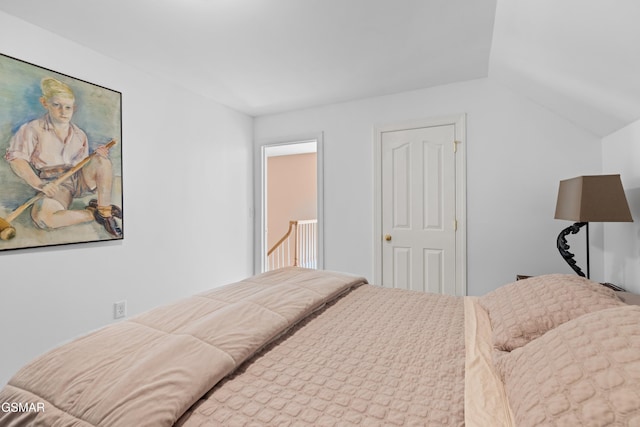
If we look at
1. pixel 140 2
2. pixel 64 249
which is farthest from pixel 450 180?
pixel 64 249

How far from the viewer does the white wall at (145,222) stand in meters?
2.02

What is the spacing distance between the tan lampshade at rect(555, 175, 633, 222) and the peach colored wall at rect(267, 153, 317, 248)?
483 cm

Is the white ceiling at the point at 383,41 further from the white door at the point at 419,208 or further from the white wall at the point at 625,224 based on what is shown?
the white door at the point at 419,208

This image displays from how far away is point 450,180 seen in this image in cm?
298

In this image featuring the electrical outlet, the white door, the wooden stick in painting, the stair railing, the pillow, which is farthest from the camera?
the stair railing

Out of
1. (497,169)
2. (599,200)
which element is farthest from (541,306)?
(497,169)

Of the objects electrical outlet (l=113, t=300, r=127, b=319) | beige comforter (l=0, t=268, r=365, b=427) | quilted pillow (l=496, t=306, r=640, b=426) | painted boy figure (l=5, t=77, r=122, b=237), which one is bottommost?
electrical outlet (l=113, t=300, r=127, b=319)

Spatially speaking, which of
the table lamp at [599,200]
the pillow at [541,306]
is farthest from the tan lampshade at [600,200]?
the pillow at [541,306]

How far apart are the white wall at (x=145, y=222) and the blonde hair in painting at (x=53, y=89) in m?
0.11

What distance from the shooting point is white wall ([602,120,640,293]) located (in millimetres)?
1918

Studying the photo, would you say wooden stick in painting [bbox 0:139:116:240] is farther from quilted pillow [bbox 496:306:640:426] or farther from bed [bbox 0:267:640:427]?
quilted pillow [bbox 496:306:640:426]

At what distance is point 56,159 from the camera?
2.14 meters

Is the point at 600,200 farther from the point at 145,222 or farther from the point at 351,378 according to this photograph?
the point at 145,222

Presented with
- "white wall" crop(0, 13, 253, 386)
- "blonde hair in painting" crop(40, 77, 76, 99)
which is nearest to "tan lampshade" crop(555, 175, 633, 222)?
"white wall" crop(0, 13, 253, 386)
